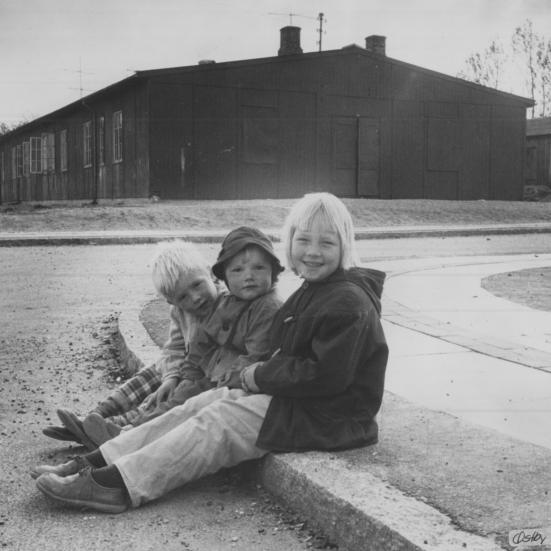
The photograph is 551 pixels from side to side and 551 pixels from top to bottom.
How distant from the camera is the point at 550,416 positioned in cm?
411

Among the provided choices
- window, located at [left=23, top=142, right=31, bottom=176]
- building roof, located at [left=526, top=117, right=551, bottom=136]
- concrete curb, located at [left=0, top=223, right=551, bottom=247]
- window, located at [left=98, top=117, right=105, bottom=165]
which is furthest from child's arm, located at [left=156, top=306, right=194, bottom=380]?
building roof, located at [left=526, top=117, right=551, bottom=136]

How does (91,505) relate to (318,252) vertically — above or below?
below

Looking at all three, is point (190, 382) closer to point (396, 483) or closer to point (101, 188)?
point (396, 483)

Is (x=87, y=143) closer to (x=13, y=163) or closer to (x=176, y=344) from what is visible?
(x=13, y=163)

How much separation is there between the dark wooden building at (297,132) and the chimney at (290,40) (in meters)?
0.03

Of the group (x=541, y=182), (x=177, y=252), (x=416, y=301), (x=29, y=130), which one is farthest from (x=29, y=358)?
(x=541, y=182)

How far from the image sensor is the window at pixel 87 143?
31438mm

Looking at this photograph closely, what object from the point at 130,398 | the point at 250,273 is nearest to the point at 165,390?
the point at 130,398

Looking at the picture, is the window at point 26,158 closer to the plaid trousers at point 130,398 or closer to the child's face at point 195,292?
the plaid trousers at point 130,398

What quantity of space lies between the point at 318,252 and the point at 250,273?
0.54 meters

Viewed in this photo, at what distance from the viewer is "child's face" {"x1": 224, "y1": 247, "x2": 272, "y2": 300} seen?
13.2 ft

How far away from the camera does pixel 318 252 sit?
11.7 feet

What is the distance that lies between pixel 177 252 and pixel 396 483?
5.69 ft
